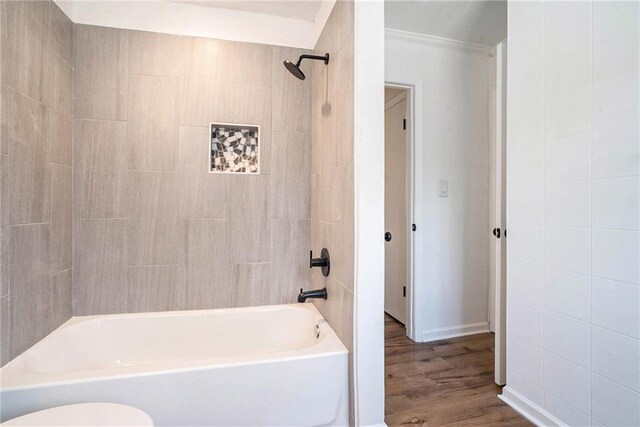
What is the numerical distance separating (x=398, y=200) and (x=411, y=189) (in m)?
0.37

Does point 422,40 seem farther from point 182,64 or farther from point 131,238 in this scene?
point 131,238

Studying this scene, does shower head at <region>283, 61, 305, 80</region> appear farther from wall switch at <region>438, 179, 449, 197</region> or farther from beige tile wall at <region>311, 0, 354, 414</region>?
wall switch at <region>438, 179, 449, 197</region>

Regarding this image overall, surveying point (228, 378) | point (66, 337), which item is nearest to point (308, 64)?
point (228, 378)

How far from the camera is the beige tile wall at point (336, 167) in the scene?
4.86ft

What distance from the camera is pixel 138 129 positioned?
1890 millimetres

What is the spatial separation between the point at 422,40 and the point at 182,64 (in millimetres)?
1841

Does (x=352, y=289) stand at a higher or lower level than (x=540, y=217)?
lower

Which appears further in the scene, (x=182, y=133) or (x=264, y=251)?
(x=264, y=251)

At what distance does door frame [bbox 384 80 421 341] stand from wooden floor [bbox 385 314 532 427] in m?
0.20

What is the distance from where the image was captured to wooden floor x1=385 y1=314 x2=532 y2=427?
163cm

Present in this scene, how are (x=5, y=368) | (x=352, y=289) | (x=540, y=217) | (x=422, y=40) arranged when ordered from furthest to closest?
(x=422, y=40)
(x=540, y=217)
(x=352, y=289)
(x=5, y=368)

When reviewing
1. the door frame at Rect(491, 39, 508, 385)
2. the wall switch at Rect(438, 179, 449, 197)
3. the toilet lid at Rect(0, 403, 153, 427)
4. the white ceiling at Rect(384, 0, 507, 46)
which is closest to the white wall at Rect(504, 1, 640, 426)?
the door frame at Rect(491, 39, 508, 385)

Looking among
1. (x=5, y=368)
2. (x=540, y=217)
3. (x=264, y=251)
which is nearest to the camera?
(x=5, y=368)

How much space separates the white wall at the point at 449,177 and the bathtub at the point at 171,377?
1.27m
